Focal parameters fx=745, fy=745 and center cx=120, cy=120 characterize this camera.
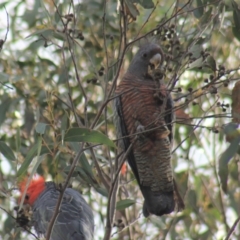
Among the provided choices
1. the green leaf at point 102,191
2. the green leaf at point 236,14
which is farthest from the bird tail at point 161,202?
the green leaf at point 236,14

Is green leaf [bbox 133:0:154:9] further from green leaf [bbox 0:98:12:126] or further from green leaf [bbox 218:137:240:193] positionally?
green leaf [bbox 0:98:12:126]

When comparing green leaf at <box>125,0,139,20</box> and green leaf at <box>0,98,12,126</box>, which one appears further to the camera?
green leaf at <box>0,98,12,126</box>

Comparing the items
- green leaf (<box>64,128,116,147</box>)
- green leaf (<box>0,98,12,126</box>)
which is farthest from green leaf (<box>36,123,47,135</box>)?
green leaf (<box>0,98,12,126</box>)

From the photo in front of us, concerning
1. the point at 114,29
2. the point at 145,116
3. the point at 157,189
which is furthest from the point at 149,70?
the point at 114,29

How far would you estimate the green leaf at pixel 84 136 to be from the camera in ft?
10.3

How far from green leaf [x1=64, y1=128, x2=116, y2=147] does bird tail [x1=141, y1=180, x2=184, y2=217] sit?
2.95 ft

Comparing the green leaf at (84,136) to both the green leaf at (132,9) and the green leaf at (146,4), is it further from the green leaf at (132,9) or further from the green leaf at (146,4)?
the green leaf at (146,4)

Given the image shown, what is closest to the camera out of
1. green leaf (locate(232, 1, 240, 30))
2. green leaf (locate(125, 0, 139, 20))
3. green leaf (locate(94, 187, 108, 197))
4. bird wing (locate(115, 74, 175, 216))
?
green leaf (locate(125, 0, 139, 20))

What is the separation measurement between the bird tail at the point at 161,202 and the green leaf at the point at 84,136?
900 mm

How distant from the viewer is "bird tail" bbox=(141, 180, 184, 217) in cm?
395

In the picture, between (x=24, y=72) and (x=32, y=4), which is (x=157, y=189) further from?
(x=32, y=4)

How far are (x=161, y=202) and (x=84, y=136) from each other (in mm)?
978

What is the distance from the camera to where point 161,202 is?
3.97 metres

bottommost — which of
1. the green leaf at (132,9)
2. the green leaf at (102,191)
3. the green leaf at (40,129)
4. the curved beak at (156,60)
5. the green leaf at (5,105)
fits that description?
the green leaf at (102,191)
